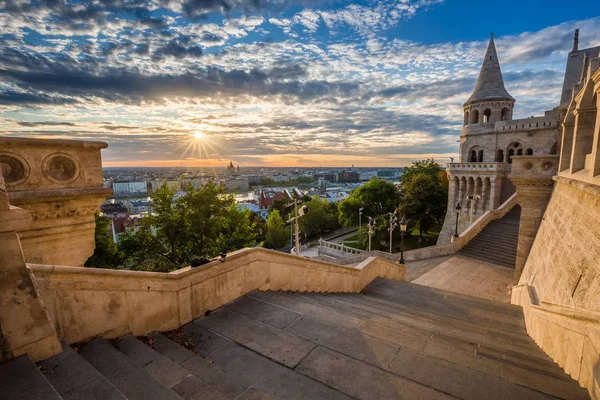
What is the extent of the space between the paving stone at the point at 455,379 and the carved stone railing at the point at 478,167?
96.2 feet

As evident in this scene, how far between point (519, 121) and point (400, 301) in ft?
96.7

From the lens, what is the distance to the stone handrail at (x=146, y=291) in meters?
3.34

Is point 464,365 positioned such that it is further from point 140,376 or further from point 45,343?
point 45,343

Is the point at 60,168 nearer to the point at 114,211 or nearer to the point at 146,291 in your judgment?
the point at 146,291

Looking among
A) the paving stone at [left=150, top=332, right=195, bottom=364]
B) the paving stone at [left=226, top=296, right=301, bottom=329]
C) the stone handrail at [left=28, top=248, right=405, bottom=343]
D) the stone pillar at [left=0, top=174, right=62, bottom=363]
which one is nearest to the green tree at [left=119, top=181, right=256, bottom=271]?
the stone handrail at [left=28, top=248, right=405, bottom=343]

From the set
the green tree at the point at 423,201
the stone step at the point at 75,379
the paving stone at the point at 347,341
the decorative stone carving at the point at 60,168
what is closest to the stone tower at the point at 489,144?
the green tree at the point at 423,201

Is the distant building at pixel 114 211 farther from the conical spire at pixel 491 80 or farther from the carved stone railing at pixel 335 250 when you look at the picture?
the conical spire at pixel 491 80

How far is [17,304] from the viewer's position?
9.16 ft

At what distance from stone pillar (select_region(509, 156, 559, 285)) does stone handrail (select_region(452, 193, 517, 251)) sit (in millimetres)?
4858

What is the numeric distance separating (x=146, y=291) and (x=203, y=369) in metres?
1.51

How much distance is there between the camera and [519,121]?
28.0 m

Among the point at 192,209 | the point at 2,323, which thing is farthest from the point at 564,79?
the point at 2,323

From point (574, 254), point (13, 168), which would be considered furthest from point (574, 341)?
point (13, 168)

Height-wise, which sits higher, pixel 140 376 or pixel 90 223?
pixel 90 223
